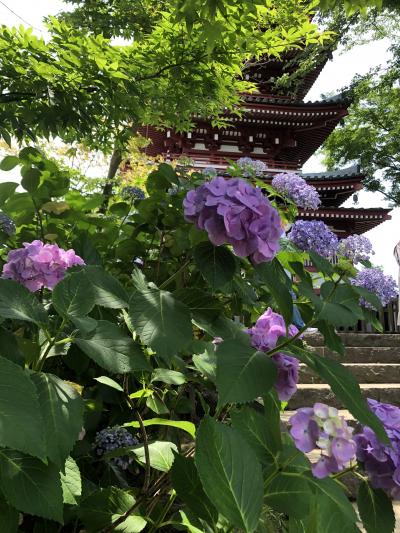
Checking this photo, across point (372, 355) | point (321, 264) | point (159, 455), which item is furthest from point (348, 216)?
point (159, 455)

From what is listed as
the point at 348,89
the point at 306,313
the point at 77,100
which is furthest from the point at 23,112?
the point at 348,89

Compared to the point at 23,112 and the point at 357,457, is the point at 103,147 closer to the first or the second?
the point at 23,112

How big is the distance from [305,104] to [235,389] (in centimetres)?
1198

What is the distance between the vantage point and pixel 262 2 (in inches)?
75.1

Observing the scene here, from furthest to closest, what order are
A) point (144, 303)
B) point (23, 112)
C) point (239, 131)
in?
point (239, 131)
point (23, 112)
point (144, 303)

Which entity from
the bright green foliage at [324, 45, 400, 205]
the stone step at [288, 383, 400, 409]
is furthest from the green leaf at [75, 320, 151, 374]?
the bright green foliage at [324, 45, 400, 205]

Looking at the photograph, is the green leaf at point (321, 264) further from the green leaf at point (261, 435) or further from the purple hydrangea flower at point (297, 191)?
the purple hydrangea flower at point (297, 191)

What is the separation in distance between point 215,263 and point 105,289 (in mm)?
180

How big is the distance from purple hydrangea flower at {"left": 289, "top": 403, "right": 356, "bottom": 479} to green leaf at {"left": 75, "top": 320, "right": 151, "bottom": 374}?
0.21 metres

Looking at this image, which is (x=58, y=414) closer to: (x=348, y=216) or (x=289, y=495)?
(x=289, y=495)

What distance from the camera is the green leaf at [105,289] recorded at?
0.64 m

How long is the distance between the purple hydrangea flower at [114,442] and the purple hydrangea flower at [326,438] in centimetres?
44

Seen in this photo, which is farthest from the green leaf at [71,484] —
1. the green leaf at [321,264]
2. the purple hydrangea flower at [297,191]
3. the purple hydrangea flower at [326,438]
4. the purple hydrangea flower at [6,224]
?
the purple hydrangea flower at [297,191]

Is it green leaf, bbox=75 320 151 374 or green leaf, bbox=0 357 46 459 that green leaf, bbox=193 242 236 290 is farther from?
green leaf, bbox=0 357 46 459
